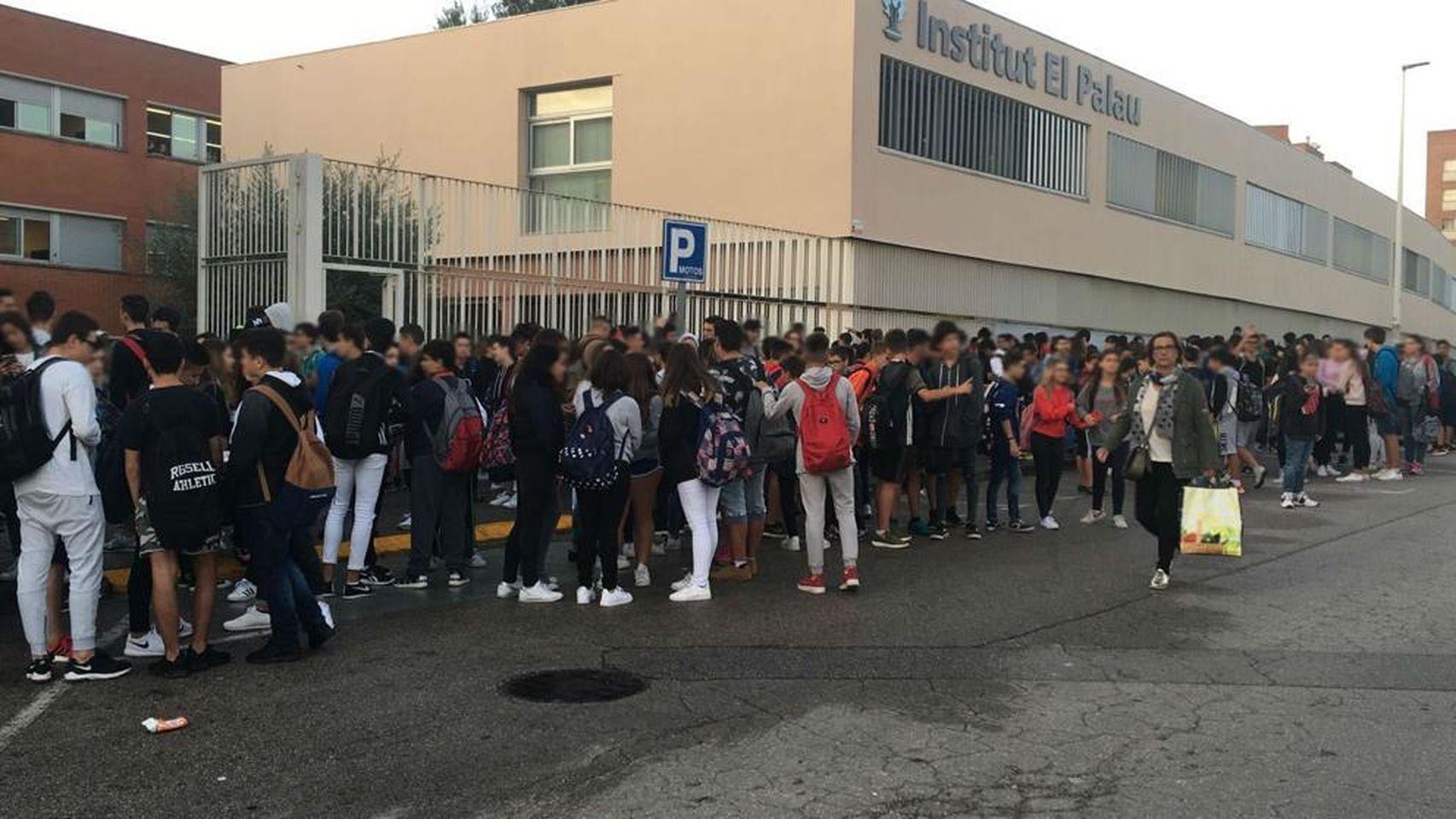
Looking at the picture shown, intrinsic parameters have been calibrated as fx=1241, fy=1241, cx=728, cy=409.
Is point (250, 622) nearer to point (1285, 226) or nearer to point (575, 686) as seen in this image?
point (575, 686)

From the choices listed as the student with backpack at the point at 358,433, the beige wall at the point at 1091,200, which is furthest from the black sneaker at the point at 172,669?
the beige wall at the point at 1091,200

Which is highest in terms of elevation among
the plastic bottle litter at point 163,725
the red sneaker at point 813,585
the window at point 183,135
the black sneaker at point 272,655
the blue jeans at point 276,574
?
the window at point 183,135

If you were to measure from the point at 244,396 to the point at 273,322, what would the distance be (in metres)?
3.67

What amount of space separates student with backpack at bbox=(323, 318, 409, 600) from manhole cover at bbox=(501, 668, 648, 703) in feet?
7.79

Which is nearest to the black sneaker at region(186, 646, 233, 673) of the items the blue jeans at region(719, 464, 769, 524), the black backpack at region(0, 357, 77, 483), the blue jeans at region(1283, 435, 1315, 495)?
the black backpack at region(0, 357, 77, 483)

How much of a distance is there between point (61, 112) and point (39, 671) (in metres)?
27.9

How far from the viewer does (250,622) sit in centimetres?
771

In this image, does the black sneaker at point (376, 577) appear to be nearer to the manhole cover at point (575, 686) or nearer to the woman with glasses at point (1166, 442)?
the manhole cover at point (575, 686)

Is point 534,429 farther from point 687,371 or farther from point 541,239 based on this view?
point 541,239

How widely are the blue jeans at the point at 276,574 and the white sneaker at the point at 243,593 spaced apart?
1727 mm

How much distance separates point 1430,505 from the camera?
14.2m

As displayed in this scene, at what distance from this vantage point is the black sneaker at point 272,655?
6766mm

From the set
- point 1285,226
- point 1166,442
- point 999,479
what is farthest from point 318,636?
point 1285,226

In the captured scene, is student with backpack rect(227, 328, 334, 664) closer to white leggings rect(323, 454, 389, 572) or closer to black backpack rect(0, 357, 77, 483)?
black backpack rect(0, 357, 77, 483)
